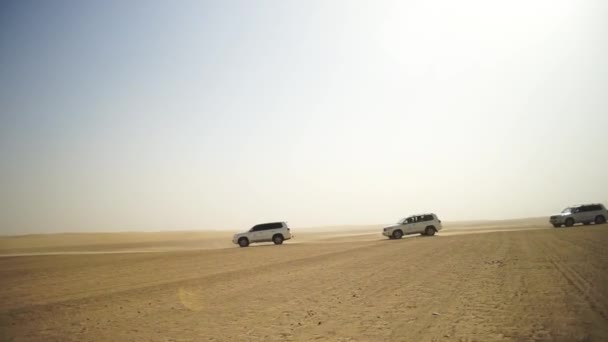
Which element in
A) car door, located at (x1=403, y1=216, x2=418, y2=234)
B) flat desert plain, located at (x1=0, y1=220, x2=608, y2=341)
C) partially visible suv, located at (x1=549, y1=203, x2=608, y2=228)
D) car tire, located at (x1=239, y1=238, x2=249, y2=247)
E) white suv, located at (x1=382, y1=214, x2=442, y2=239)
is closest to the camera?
flat desert plain, located at (x1=0, y1=220, x2=608, y2=341)

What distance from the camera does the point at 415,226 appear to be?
3662 cm

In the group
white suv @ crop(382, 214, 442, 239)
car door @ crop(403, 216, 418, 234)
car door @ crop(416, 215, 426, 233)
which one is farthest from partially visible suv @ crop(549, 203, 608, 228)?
car door @ crop(403, 216, 418, 234)

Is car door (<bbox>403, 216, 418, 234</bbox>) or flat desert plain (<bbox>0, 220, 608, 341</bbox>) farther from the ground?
car door (<bbox>403, 216, 418, 234</bbox>)

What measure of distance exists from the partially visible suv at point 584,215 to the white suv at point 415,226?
12.9 meters

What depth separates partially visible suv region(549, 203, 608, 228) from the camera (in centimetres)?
3791

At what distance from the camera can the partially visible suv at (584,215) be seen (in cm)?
3791

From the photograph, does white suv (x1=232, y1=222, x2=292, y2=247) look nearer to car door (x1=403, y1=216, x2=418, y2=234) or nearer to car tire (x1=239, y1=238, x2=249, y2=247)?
car tire (x1=239, y1=238, x2=249, y2=247)

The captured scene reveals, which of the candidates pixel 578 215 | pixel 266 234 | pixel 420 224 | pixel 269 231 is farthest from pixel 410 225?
pixel 578 215

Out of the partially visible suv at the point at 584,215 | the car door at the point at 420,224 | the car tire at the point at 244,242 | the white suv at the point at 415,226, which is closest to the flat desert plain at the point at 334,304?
the car tire at the point at 244,242

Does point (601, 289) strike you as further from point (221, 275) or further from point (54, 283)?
point (54, 283)

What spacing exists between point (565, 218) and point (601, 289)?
116ft

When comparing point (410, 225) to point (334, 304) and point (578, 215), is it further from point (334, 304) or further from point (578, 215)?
point (334, 304)

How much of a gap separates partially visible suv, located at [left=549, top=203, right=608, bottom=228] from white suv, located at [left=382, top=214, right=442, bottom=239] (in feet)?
42.4

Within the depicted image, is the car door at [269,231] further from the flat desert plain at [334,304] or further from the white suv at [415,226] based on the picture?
the flat desert plain at [334,304]
